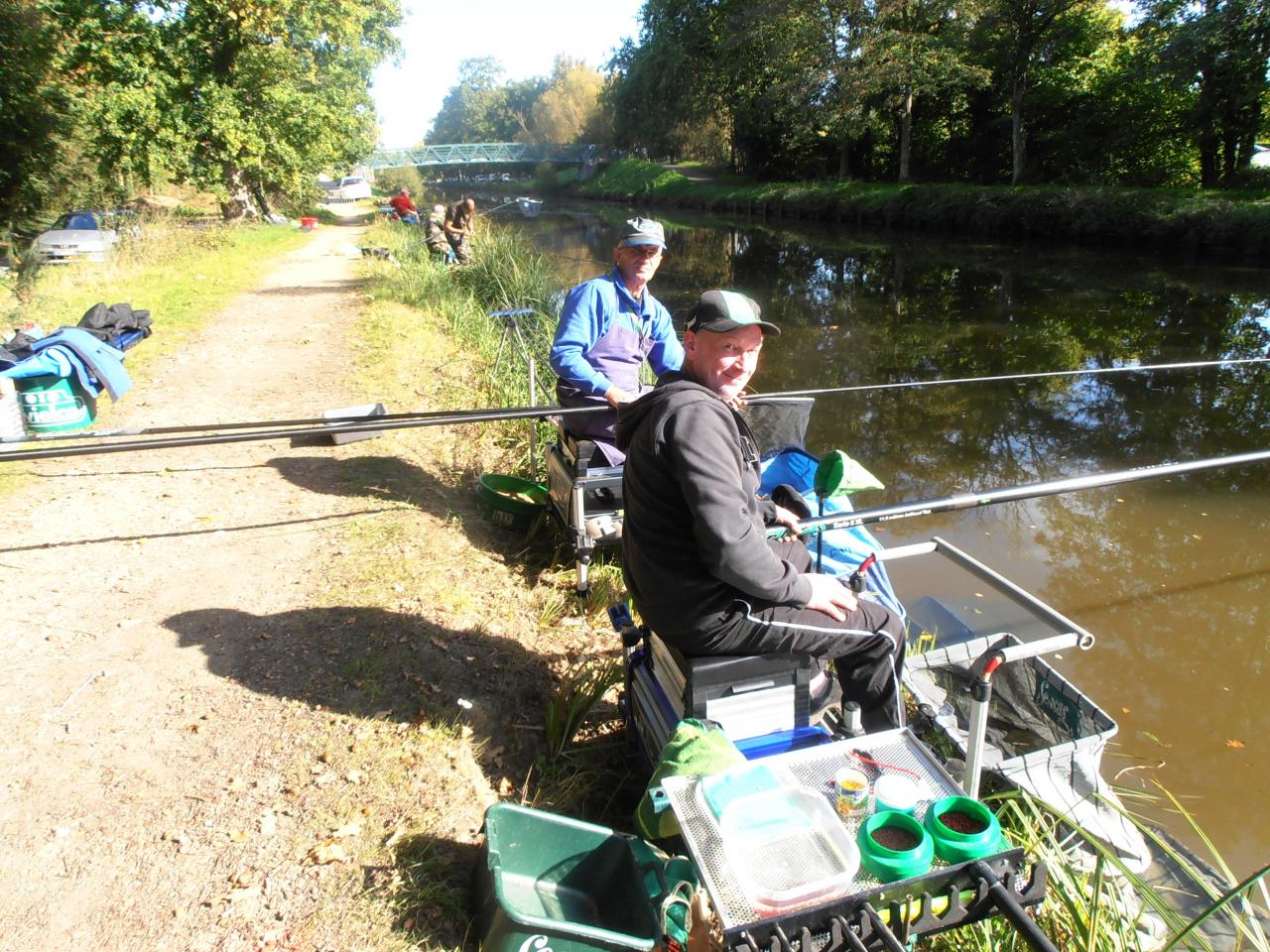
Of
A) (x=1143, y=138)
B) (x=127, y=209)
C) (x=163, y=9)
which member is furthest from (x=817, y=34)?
(x=127, y=209)

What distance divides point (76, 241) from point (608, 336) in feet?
46.0

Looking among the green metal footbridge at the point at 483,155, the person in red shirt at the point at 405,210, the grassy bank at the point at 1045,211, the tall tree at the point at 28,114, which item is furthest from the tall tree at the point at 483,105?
the tall tree at the point at 28,114

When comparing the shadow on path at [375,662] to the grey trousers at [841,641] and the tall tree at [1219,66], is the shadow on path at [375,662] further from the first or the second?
the tall tree at [1219,66]

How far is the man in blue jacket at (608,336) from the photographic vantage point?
4.07m

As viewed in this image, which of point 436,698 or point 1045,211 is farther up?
point 1045,211

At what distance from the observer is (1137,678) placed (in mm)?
3938

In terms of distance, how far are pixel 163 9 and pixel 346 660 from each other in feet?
73.1

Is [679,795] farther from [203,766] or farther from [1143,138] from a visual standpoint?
[1143,138]

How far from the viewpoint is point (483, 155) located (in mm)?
63594

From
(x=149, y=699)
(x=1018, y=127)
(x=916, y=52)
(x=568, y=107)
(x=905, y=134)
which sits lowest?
(x=149, y=699)

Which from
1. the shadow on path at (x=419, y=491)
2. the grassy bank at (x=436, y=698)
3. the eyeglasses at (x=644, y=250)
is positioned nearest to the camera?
the grassy bank at (x=436, y=698)

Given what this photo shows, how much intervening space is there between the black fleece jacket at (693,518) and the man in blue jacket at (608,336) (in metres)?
1.79

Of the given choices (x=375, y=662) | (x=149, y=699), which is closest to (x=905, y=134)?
(x=375, y=662)

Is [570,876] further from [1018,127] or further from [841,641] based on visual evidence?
[1018,127]
